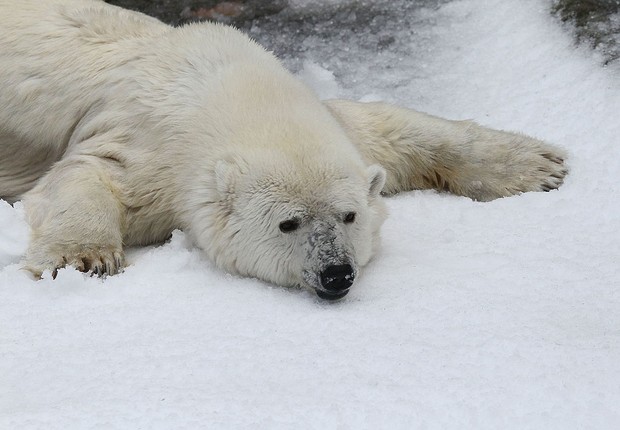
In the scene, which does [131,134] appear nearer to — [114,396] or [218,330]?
[218,330]

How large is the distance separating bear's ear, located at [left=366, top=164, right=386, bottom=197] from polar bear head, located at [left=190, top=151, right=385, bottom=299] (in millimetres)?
22

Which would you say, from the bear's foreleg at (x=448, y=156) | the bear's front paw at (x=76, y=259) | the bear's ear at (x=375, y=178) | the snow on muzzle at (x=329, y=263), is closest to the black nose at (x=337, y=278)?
the snow on muzzle at (x=329, y=263)

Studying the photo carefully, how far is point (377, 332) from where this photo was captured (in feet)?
9.62

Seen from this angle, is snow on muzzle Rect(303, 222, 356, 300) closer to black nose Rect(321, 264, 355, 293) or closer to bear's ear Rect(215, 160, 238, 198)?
black nose Rect(321, 264, 355, 293)

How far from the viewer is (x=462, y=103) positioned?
217 inches

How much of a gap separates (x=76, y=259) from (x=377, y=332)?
122cm

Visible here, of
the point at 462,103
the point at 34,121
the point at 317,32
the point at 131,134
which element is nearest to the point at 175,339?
the point at 131,134

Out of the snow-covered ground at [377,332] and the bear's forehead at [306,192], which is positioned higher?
the bear's forehead at [306,192]

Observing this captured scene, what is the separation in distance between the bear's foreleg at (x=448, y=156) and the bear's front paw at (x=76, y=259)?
1.38m

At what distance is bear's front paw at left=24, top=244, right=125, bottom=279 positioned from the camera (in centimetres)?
347

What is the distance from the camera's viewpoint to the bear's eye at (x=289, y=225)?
344cm

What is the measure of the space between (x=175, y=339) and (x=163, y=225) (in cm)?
108

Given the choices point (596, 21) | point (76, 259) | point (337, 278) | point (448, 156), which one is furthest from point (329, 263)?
point (596, 21)

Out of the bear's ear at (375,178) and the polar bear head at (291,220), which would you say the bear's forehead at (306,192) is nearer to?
the polar bear head at (291,220)
